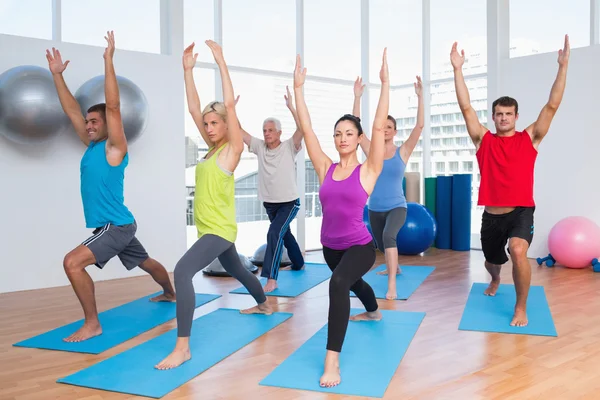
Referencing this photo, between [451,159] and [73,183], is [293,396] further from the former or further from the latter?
[451,159]

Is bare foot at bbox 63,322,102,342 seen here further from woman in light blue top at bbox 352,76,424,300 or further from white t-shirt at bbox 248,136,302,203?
woman in light blue top at bbox 352,76,424,300

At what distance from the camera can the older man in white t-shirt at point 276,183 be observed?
15.6 feet

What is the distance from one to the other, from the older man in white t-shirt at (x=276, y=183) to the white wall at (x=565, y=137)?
295cm

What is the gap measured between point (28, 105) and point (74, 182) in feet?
3.06

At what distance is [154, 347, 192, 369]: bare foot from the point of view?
284 centimetres

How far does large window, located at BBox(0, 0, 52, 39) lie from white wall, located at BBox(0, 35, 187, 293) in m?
0.26

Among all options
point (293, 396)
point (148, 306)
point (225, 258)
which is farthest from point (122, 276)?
point (293, 396)

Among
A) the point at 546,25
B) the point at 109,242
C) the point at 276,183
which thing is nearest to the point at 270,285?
the point at 276,183

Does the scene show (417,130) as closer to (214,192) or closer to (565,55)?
(565,55)

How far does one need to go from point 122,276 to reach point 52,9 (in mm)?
2527

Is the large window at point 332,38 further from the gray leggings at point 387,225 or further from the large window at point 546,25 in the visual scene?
the gray leggings at point 387,225

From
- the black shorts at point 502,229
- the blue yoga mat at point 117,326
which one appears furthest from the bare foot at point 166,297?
the black shorts at point 502,229

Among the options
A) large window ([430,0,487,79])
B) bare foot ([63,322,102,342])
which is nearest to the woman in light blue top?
bare foot ([63,322,102,342])

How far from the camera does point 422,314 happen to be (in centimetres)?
389
